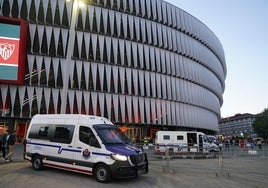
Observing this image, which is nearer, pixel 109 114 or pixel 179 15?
pixel 109 114

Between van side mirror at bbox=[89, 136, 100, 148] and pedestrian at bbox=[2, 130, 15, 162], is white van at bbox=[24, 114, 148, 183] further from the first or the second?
pedestrian at bbox=[2, 130, 15, 162]

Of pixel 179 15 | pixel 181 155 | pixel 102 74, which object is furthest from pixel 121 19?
pixel 181 155

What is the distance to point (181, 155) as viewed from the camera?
73.0ft

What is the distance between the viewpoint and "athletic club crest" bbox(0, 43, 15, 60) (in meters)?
34.5

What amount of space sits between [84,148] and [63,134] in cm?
145

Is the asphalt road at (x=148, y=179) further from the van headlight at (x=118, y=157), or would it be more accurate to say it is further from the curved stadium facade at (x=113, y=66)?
the curved stadium facade at (x=113, y=66)

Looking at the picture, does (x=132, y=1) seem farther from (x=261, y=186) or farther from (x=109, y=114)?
(x=261, y=186)

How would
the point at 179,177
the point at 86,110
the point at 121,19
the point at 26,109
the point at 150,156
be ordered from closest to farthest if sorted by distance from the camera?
1. the point at 179,177
2. the point at 150,156
3. the point at 26,109
4. the point at 86,110
5. the point at 121,19

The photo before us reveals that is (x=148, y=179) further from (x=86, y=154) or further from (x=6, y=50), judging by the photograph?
(x=6, y=50)

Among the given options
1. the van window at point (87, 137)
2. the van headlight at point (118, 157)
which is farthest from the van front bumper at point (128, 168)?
the van window at point (87, 137)

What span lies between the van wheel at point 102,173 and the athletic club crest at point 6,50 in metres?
28.2

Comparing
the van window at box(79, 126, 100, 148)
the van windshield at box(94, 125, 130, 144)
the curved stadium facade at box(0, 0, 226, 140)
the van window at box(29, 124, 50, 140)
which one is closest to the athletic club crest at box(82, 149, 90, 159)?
the van window at box(79, 126, 100, 148)

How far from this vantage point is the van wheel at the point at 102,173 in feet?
35.0

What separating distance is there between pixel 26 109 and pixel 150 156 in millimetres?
22800
